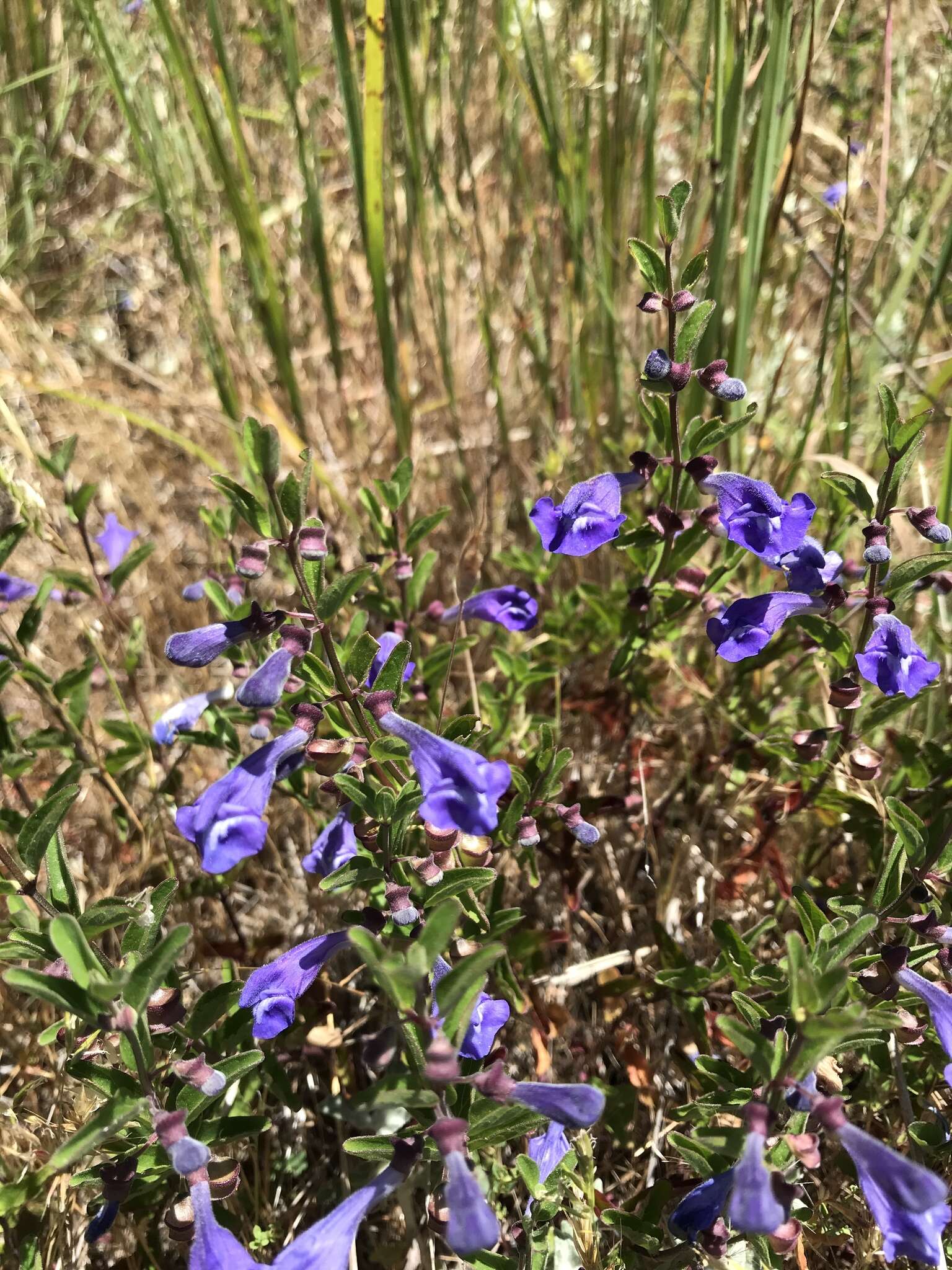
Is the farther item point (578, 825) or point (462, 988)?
point (578, 825)

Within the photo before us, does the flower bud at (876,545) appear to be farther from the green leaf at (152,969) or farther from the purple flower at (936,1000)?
the green leaf at (152,969)

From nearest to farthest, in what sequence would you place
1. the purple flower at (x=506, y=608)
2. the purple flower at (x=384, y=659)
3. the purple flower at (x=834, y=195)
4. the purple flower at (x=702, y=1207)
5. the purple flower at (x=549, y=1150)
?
the purple flower at (x=702, y=1207) < the purple flower at (x=549, y=1150) < the purple flower at (x=384, y=659) < the purple flower at (x=506, y=608) < the purple flower at (x=834, y=195)

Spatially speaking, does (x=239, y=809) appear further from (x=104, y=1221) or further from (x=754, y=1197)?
(x=754, y=1197)

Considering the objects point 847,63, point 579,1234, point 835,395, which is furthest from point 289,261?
point 579,1234

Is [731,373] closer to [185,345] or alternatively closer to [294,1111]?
[294,1111]

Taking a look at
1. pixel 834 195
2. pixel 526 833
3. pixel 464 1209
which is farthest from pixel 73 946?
pixel 834 195

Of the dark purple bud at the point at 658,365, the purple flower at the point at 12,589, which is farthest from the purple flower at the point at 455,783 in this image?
the purple flower at the point at 12,589
